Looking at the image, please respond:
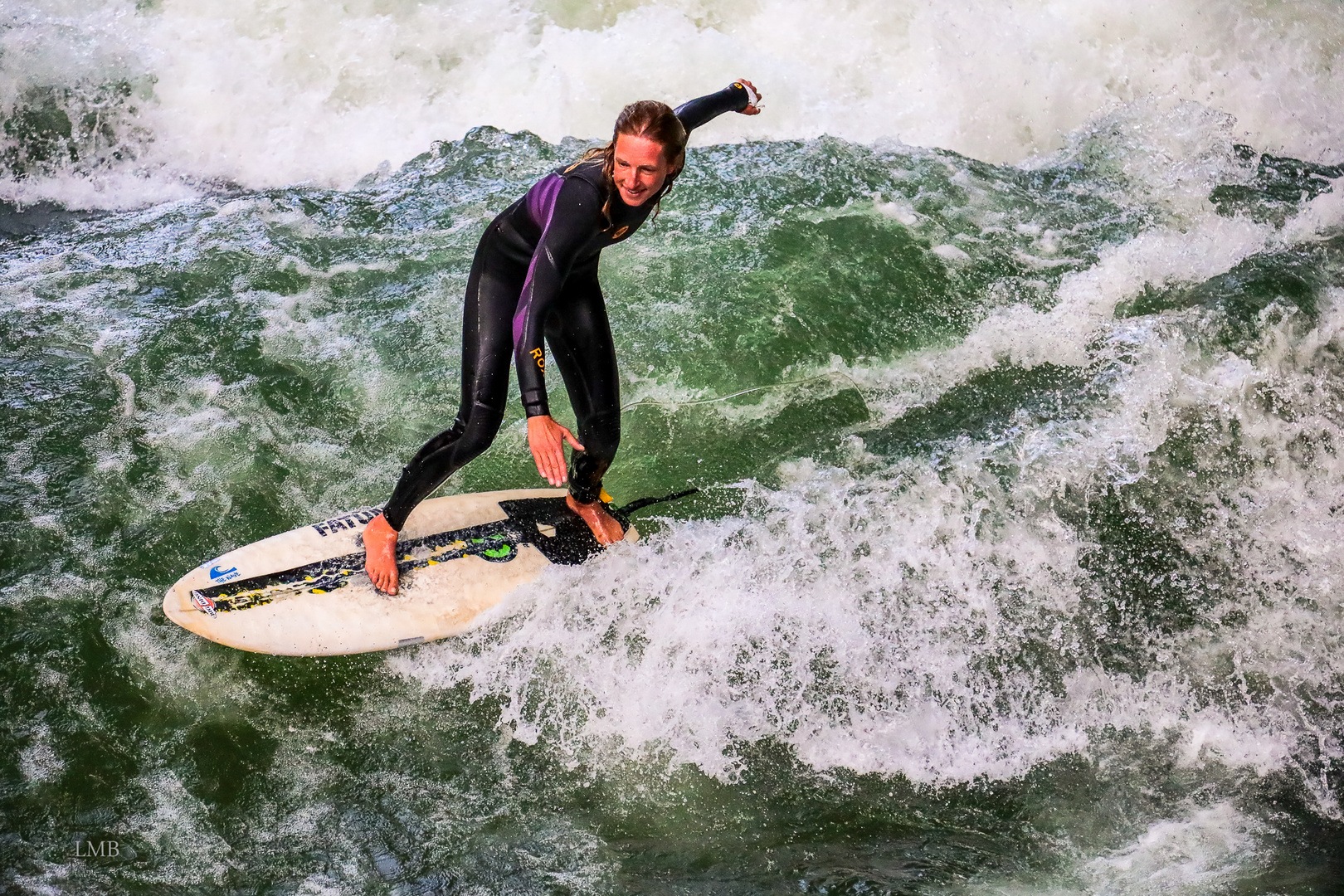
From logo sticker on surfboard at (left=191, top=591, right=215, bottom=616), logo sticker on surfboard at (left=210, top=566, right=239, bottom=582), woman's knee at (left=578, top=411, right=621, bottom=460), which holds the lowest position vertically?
logo sticker on surfboard at (left=191, top=591, right=215, bottom=616)

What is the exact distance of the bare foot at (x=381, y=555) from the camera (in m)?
3.92

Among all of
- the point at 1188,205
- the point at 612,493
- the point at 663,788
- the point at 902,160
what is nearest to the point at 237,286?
the point at 612,493

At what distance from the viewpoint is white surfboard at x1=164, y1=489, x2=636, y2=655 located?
12.5 feet

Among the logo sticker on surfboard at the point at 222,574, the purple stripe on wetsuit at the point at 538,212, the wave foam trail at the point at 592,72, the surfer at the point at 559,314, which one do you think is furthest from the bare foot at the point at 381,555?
the wave foam trail at the point at 592,72

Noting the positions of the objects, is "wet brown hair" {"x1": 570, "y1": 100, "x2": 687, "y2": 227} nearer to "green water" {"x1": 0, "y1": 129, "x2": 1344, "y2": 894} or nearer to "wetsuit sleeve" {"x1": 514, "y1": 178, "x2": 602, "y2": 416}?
"wetsuit sleeve" {"x1": 514, "y1": 178, "x2": 602, "y2": 416}

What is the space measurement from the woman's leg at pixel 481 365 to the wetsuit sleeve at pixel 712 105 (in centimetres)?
82

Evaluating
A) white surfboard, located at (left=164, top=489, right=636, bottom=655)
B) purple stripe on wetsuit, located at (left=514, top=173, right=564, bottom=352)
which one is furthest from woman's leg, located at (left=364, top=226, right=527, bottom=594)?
white surfboard, located at (left=164, top=489, right=636, bottom=655)

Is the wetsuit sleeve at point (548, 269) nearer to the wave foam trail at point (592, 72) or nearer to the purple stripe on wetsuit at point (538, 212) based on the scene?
the purple stripe on wetsuit at point (538, 212)

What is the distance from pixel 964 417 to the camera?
5.14 meters

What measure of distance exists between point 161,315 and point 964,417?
419cm

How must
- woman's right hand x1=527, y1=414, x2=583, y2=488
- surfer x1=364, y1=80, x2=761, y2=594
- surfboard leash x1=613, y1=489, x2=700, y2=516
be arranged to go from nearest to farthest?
woman's right hand x1=527, y1=414, x2=583, y2=488, surfer x1=364, y1=80, x2=761, y2=594, surfboard leash x1=613, y1=489, x2=700, y2=516

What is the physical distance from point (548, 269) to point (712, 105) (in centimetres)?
117

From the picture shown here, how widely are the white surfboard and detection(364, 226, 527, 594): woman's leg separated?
1.61 feet

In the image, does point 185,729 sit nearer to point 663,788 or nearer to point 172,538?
point 172,538
